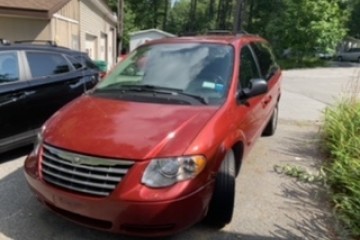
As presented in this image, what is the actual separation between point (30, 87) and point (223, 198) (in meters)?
3.39

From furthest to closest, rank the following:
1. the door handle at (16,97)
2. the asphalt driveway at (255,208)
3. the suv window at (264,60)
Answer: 1. the suv window at (264,60)
2. the door handle at (16,97)
3. the asphalt driveway at (255,208)

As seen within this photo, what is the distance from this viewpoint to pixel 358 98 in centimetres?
742

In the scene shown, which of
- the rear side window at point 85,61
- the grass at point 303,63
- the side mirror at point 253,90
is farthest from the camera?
the grass at point 303,63

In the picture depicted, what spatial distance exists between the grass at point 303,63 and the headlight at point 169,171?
28150 millimetres

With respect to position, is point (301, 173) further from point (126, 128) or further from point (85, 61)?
point (85, 61)

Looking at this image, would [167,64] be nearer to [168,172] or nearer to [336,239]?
[168,172]

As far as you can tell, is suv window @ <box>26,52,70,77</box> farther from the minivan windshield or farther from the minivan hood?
the minivan hood

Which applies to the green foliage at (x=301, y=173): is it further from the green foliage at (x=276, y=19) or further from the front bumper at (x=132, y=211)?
the green foliage at (x=276, y=19)

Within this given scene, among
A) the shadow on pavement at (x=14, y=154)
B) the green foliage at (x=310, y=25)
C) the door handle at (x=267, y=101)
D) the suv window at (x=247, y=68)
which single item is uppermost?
the green foliage at (x=310, y=25)

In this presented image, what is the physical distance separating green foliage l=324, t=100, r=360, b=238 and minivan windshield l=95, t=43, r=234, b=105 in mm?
1761

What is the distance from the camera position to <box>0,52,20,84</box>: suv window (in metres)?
5.23

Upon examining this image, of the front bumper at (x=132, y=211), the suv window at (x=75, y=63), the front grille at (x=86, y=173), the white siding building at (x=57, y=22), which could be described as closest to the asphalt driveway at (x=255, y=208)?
the front bumper at (x=132, y=211)

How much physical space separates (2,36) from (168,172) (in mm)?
10641

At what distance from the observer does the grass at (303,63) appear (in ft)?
99.0
